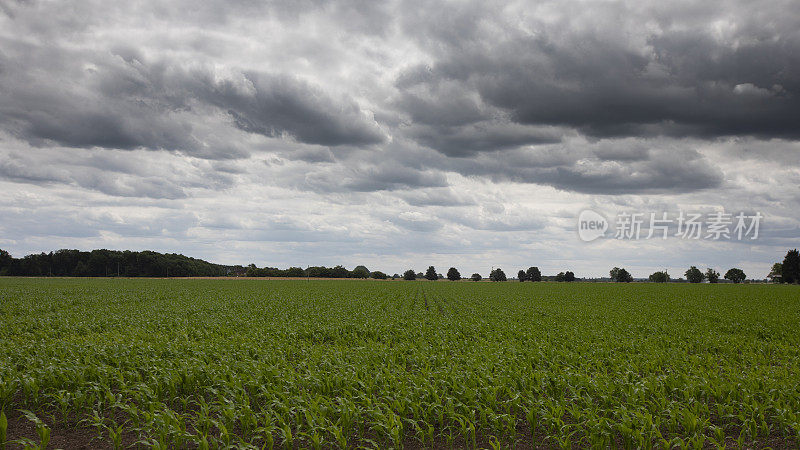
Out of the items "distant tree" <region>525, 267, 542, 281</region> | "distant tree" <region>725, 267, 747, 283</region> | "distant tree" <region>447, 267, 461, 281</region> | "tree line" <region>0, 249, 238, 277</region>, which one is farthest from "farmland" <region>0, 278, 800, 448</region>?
"distant tree" <region>725, 267, 747, 283</region>

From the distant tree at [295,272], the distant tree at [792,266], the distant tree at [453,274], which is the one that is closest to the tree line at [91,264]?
the distant tree at [295,272]

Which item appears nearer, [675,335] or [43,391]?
[43,391]

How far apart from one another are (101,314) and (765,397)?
3490 centimetres

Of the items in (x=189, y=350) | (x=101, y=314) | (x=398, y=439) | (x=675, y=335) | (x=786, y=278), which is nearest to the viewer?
(x=398, y=439)

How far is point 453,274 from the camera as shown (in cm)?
19462

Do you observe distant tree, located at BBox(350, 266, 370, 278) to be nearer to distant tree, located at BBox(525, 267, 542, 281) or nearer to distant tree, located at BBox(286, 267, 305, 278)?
distant tree, located at BBox(286, 267, 305, 278)

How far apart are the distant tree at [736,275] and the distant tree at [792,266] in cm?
7212

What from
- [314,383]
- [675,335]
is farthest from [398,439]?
[675,335]

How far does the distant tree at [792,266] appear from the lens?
124m

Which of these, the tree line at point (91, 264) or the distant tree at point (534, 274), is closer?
the tree line at point (91, 264)

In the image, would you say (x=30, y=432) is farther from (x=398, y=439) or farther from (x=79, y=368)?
(x=398, y=439)

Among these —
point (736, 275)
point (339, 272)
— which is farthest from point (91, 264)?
point (736, 275)

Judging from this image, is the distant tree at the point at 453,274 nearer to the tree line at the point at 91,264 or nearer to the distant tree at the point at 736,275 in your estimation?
the tree line at the point at 91,264

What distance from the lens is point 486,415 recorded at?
30.7ft
